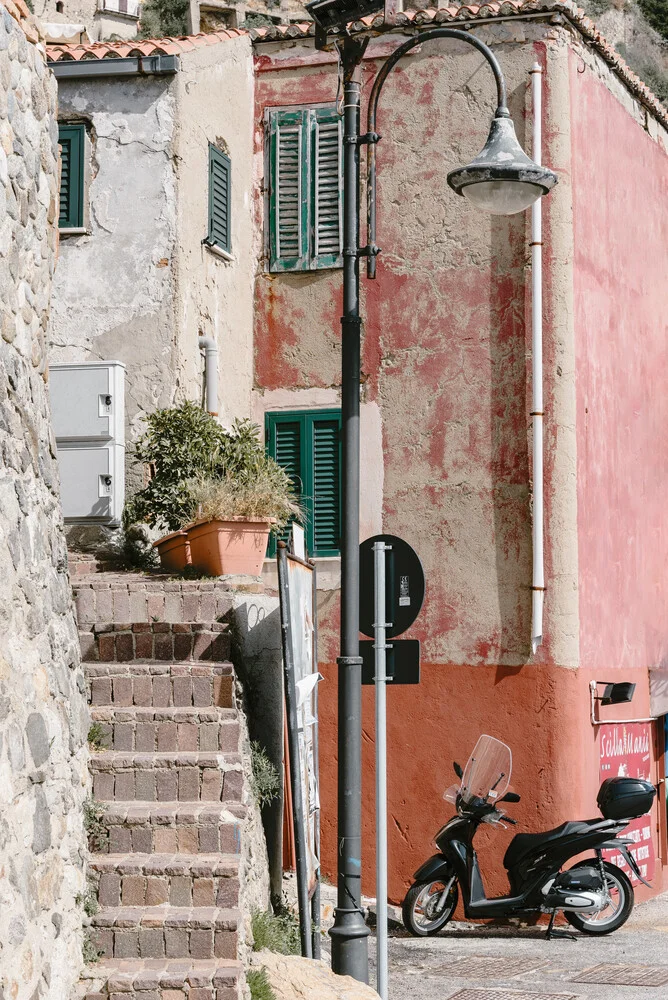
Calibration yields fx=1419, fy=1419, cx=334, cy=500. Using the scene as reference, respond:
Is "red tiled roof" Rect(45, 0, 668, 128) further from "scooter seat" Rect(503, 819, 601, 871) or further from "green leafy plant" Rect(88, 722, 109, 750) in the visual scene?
"scooter seat" Rect(503, 819, 601, 871)

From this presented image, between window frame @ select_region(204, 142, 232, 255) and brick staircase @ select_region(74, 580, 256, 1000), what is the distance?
525 centimetres

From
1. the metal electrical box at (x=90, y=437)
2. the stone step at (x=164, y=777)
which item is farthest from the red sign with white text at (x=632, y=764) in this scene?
the stone step at (x=164, y=777)

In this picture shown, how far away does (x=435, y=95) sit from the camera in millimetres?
15102

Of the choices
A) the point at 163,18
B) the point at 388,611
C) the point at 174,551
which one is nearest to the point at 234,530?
the point at 174,551

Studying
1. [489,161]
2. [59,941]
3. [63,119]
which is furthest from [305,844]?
[63,119]

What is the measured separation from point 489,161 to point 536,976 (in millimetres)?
6021

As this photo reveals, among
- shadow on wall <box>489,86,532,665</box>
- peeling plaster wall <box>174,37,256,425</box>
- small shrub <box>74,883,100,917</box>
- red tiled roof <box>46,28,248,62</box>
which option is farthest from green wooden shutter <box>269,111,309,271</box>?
small shrub <box>74,883,100,917</box>

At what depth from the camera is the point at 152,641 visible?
9945mm

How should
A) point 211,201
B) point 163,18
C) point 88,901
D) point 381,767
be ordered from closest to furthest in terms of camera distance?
point 88,901
point 381,767
point 211,201
point 163,18

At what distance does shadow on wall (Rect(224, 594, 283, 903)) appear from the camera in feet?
32.1

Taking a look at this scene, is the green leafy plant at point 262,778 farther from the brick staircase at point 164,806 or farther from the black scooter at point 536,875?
the black scooter at point 536,875

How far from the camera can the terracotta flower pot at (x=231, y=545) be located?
36.9 ft

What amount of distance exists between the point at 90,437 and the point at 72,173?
287cm

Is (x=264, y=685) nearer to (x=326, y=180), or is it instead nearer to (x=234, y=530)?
(x=234, y=530)
